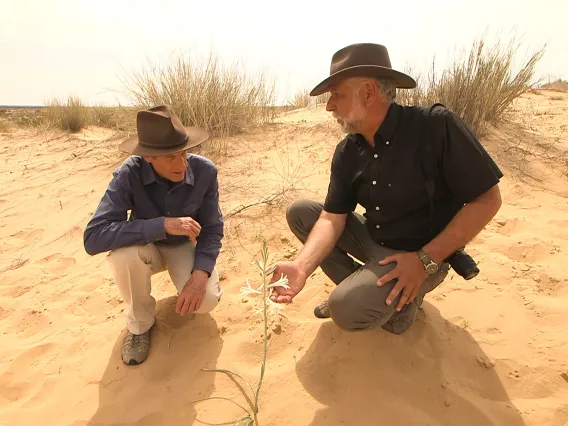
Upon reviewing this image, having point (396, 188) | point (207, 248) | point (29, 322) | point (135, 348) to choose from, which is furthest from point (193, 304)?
point (29, 322)

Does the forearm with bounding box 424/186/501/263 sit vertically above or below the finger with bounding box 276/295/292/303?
above

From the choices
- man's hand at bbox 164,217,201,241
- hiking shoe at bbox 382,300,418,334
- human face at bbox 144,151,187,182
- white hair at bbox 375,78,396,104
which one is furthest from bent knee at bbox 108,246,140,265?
white hair at bbox 375,78,396,104

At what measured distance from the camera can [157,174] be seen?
231 centimetres

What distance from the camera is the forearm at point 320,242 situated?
2033mm

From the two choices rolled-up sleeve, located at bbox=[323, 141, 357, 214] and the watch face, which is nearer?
the watch face

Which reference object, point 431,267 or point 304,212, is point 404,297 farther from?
point 304,212

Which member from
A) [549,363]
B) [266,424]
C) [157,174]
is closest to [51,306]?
[157,174]

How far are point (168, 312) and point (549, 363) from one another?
2.17m

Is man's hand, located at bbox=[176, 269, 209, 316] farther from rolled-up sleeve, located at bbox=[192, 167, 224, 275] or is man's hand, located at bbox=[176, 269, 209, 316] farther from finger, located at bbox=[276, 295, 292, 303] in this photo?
finger, located at bbox=[276, 295, 292, 303]

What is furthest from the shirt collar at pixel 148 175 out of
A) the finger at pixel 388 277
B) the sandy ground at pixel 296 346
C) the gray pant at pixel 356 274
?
the finger at pixel 388 277

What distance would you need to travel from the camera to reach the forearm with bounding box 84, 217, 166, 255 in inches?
84.4

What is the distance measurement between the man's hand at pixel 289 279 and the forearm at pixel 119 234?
0.71 meters

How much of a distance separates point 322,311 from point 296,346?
0.26 m

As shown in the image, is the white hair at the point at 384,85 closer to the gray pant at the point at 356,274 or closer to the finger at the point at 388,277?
the gray pant at the point at 356,274
